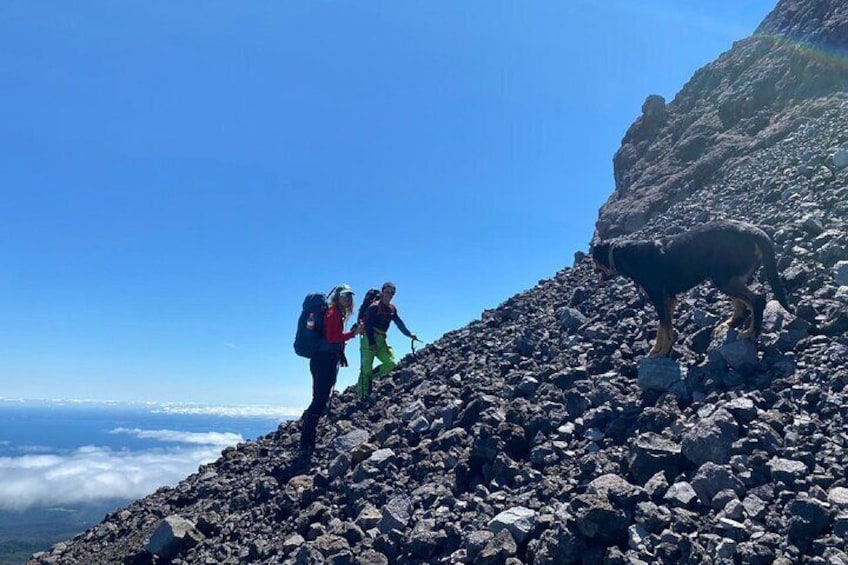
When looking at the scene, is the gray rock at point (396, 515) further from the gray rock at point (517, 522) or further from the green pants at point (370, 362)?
the green pants at point (370, 362)

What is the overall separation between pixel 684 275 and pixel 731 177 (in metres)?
9.60

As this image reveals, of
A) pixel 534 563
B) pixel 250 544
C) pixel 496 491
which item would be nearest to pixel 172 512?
pixel 250 544

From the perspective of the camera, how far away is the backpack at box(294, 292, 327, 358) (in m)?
11.7

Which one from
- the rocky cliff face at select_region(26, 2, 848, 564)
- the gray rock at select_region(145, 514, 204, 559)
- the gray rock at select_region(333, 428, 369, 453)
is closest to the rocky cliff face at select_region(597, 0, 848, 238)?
the rocky cliff face at select_region(26, 2, 848, 564)

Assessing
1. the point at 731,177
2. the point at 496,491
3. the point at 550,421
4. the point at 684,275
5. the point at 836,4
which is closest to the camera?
the point at 496,491

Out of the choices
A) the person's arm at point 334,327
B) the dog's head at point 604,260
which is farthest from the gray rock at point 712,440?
the person's arm at point 334,327

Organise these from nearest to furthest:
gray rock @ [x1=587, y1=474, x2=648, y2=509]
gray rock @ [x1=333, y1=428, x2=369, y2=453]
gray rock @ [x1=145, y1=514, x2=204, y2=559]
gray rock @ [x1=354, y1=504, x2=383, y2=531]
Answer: gray rock @ [x1=587, y1=474, x2=648, y2=509] → gray rock @ [x1=354, y1=504, x2=383, y2=531] → gray rock @ [x1=145, y1=514, x2=204, y2=559] → gray rock @ [x1=333, y1=428, x2=369, y2=453]

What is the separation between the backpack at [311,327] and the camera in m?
11.7

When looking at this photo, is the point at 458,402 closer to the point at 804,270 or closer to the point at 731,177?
the point at 804,270

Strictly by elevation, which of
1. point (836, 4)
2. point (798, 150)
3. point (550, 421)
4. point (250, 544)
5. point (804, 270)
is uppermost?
point (836, 4)

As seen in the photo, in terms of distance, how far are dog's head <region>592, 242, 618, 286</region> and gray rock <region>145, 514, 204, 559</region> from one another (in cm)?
778

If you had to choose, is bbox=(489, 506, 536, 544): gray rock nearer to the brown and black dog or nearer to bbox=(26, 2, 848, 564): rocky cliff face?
bbox=(26, 2, 848, 564): rocky cliff face

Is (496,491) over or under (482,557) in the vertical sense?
over

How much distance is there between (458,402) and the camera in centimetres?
1043
